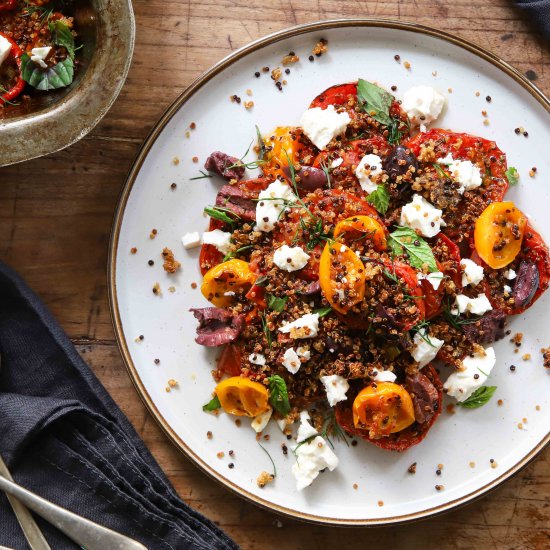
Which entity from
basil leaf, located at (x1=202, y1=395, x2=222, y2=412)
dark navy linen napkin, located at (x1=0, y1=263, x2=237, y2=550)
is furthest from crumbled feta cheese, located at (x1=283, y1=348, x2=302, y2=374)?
dark navy linen napkin, located at (x1=0, y1=263, x2=237, y2=550)

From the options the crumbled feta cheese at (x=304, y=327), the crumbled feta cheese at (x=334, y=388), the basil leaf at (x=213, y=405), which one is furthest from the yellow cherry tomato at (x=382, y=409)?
the basil leaf at (x=213, y=405)

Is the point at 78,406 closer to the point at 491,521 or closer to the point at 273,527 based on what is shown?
the point at 273,527

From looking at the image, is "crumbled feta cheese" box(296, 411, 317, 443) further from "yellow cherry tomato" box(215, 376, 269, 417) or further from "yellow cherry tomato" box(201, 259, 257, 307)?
"yellow cherry tomato" box(201, 259, 257, 307)

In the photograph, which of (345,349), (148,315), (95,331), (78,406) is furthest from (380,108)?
(78,406)

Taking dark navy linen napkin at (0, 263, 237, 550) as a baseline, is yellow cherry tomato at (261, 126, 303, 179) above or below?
above

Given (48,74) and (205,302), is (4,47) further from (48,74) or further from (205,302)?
(205,302)
